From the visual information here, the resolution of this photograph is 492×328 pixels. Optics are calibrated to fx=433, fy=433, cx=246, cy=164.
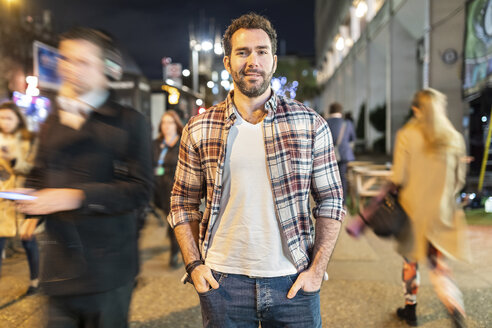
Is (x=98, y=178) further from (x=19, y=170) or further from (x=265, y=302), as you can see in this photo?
(x=19, y=170)

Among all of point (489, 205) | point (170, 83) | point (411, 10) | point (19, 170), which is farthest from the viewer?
point (411, 10)

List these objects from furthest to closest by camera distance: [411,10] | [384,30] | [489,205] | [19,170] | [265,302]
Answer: [384,30]
[411,10]
[489,205]
[19,170]
[265,302]

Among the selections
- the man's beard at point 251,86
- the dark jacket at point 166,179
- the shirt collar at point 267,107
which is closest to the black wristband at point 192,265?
the shirt collar at point 267,107

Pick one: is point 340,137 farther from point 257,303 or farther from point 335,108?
point 257,303

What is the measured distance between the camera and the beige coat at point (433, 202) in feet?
11.3

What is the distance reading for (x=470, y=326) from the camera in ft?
13.1

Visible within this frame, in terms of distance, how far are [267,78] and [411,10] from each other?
780 inches

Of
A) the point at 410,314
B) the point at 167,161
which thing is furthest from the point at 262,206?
the point at 167,161

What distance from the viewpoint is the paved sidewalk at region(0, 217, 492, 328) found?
421 cm

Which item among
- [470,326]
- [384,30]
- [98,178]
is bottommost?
[470,326]

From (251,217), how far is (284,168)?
10.7 inches

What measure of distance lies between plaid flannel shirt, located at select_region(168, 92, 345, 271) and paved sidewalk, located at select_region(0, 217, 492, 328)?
8.01 feet

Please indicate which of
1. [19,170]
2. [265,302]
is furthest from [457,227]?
[19,170]

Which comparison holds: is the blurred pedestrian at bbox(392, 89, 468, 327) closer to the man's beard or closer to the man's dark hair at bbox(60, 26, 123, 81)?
the man's beard
